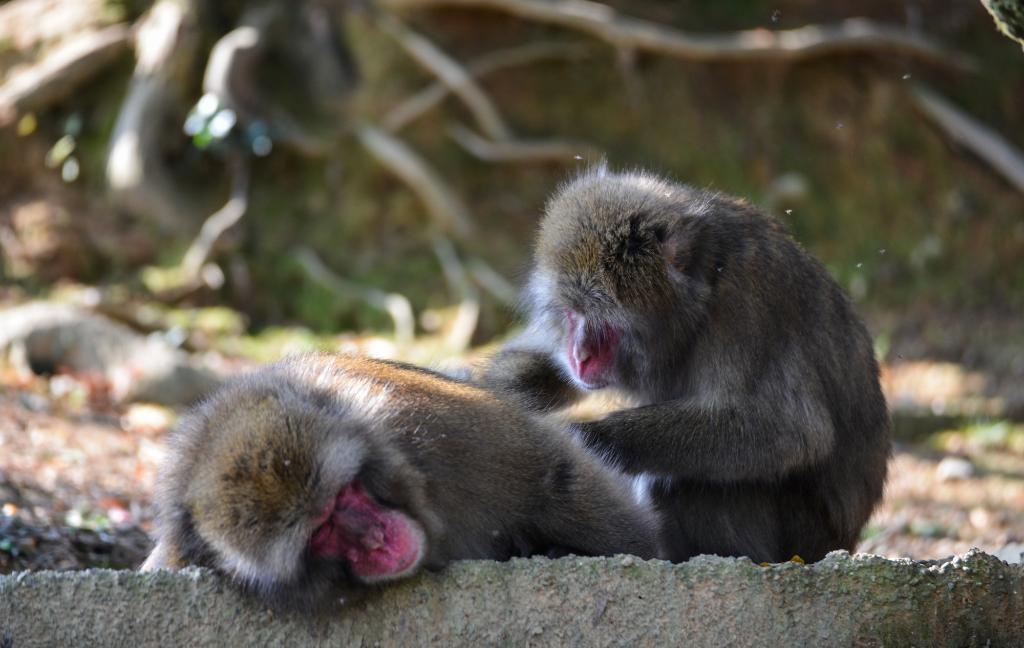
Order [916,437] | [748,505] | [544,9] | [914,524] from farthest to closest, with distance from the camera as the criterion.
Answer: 1. [544,9]
2. [916,437]
3. [914,524]
4. [748,505]

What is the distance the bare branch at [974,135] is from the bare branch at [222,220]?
566cm

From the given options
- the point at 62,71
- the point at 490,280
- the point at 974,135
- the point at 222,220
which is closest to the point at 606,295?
the point at 490,280

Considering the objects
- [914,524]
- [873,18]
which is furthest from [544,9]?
[914,524]

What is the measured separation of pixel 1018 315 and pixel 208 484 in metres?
7.88

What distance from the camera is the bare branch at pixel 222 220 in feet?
33.2

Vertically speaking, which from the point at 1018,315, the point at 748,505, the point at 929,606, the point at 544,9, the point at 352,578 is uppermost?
the point at 352,578

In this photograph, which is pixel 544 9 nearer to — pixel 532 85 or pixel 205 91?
pixel 532 85

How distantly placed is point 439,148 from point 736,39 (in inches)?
103

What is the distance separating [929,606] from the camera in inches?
115

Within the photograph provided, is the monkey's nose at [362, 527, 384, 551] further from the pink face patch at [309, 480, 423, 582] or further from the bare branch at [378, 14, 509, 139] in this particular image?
the bare branch at [378, 14, 509, 139]

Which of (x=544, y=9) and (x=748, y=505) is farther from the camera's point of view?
(x=544, y=9)

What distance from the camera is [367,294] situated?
10141 millimetres

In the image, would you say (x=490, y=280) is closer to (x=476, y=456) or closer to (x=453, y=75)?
(x=453, y=75)

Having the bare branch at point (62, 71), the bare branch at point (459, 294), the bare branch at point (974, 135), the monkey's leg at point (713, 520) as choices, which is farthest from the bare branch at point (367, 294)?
the monkey's leg at point (713, 520)
